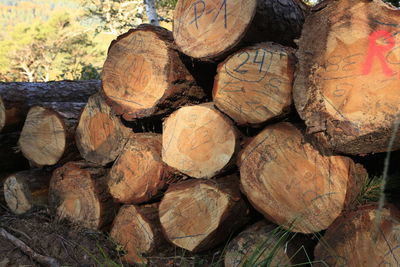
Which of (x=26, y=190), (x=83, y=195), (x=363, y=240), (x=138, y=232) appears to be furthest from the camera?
(x=26, y=190)

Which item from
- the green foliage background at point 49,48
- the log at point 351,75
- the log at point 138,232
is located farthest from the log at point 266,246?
the green foliage background at point 49,48

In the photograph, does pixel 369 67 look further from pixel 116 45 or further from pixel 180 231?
pixel 116 45

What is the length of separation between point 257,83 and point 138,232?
3.97 feet

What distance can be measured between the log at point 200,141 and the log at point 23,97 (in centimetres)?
129

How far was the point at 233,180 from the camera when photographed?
201 centimetres

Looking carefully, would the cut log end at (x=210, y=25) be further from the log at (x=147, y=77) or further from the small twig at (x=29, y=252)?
the small twig at (x=29, y=252)

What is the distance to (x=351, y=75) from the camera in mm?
1430

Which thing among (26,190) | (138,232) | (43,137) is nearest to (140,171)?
(138,232)

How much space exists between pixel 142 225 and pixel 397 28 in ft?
5.65

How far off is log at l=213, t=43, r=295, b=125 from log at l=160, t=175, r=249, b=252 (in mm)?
397

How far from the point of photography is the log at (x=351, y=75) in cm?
135

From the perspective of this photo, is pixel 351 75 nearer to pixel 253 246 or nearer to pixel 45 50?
pixel 253 246

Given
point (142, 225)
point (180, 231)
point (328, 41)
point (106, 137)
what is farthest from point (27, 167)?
→ point (328, 41)

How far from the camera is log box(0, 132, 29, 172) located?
303 cm
